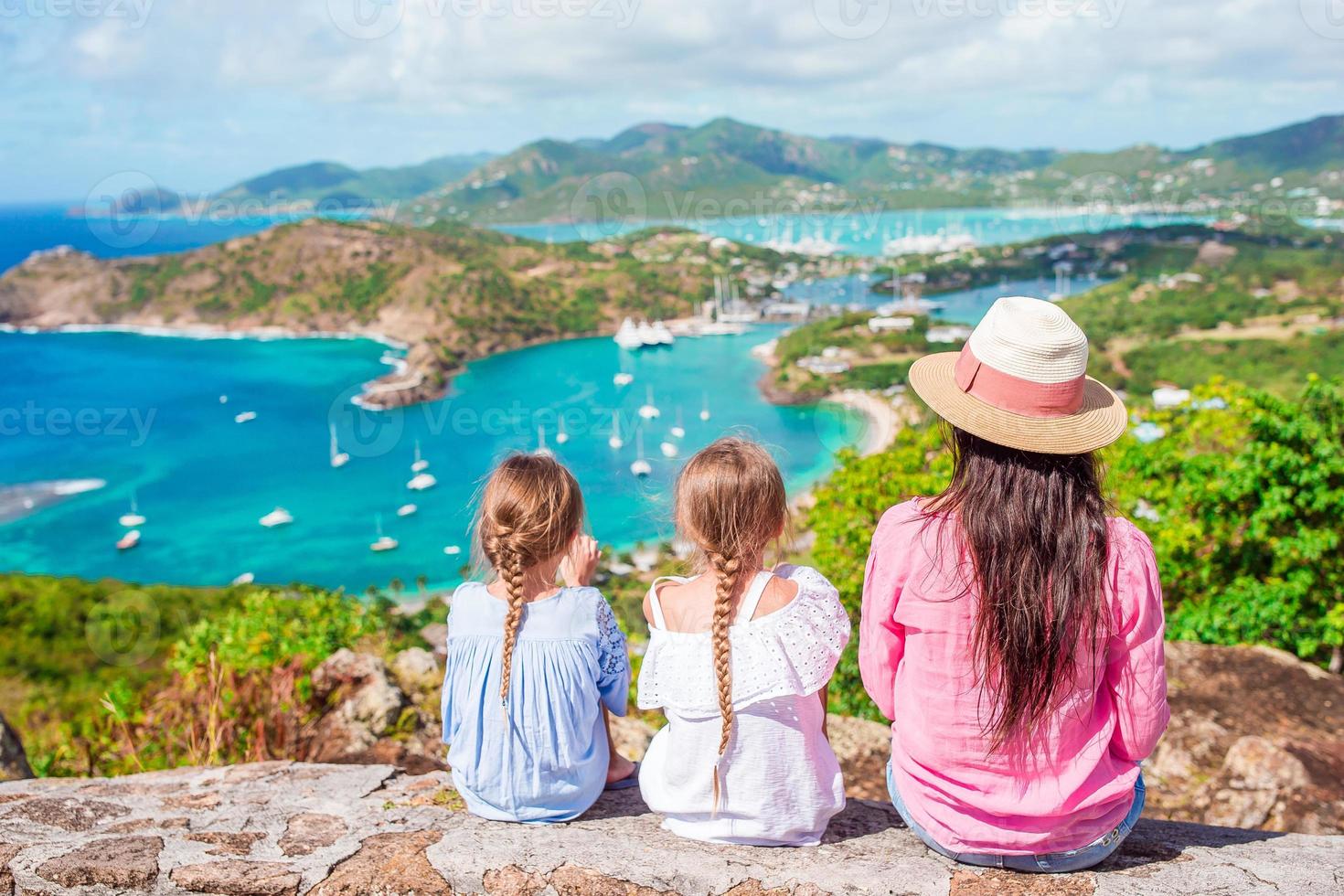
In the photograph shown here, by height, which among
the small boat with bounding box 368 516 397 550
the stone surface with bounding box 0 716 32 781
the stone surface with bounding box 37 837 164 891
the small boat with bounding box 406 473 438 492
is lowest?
the small boat with bounding box 368 516 397 550

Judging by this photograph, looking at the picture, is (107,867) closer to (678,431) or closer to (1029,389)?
(1029,389)

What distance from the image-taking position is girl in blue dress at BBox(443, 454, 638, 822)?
219cm

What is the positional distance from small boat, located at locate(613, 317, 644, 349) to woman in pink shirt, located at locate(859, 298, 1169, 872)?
62938 millimetres

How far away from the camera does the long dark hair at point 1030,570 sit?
172cm

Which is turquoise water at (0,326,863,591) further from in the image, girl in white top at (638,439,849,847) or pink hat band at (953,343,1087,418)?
pink hat band at (953,343,1087,418)

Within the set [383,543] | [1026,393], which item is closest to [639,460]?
[383,543]

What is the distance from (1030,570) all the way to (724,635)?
0.67m

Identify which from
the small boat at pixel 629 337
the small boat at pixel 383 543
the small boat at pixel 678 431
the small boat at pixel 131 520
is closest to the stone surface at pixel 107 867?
the small boat at pixel 383 543

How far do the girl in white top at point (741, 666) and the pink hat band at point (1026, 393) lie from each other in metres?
0.50

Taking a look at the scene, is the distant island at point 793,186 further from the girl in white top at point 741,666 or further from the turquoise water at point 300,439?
the girl in white top at point 741,666

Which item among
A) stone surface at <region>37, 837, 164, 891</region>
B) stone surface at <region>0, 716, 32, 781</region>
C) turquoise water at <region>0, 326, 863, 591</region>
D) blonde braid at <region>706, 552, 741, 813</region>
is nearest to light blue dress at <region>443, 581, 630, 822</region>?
blonde braid at <region>706, 552, 741, 813</region>

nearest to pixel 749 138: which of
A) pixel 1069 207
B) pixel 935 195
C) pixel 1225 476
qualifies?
pixel 935 195

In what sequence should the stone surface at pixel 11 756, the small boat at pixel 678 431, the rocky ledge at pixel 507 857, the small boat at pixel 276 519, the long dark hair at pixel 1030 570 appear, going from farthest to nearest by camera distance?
the small boat at pixel 678 431, the small boat at pixel 276 519, the stone surface at pixel 11 756, the rocky ledge at pixel 507 857, the long dark hair at pixel 1030 570

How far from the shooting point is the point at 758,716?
1.99 m
